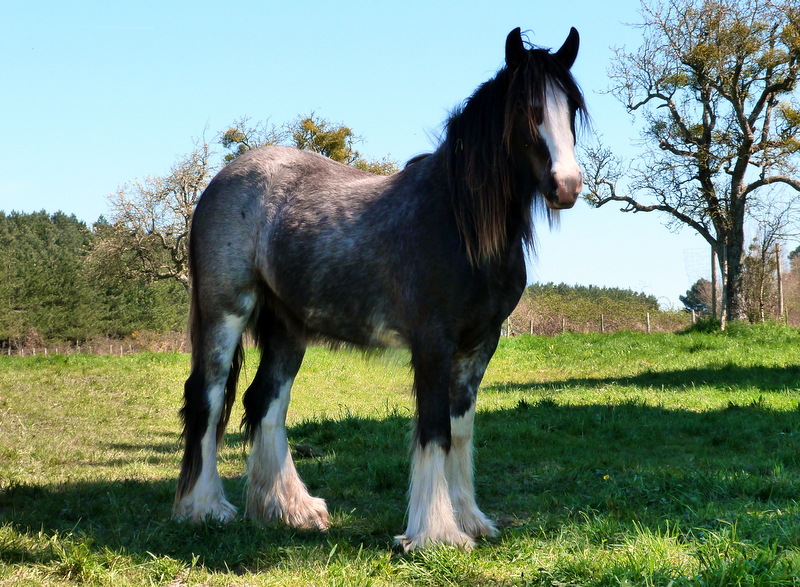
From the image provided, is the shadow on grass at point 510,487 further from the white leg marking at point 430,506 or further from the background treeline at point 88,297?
the background treeline at point 88,297

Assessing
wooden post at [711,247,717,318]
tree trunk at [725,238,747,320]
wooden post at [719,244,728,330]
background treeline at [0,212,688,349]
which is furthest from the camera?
background treeline at [0,212,688,349]

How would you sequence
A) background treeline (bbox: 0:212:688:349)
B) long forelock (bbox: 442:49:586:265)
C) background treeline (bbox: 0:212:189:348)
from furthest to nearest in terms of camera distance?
1. background treeline (bbox: 0:212:189:348)
2. background treeline (bbox: 0:212:688:349)
3. long forelock (bbox: 442:49:586:265)

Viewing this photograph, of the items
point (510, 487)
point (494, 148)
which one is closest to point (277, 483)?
point (510, 487)

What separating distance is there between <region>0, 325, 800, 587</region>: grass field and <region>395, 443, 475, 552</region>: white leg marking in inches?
6.1

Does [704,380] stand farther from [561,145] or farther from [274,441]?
[561,145]

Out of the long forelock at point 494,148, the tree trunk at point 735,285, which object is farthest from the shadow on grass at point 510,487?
the tree trunk at point 735,285

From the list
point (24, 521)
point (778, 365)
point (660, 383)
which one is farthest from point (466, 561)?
point (778, 365)

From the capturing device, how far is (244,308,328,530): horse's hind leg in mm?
4453

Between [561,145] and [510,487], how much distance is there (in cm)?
262

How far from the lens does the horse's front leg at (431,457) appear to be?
142 inches

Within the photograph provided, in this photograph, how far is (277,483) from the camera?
15.0ft

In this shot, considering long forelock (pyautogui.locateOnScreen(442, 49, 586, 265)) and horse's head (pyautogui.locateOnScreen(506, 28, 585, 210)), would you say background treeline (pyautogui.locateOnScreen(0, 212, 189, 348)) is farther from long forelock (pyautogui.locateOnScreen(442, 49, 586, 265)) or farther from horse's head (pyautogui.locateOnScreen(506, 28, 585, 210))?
horse's head (pyautogui.locateOnScreen(506, 28, 585, 210))

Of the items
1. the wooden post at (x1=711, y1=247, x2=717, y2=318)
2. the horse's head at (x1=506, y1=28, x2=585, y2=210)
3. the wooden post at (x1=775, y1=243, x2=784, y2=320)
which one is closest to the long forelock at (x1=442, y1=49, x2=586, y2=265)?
the horse's head at (x1=506, y1=28, x2=585, y2=210)

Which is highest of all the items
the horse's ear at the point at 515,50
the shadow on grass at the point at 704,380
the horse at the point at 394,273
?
the horse's ear at the point at 515,50
